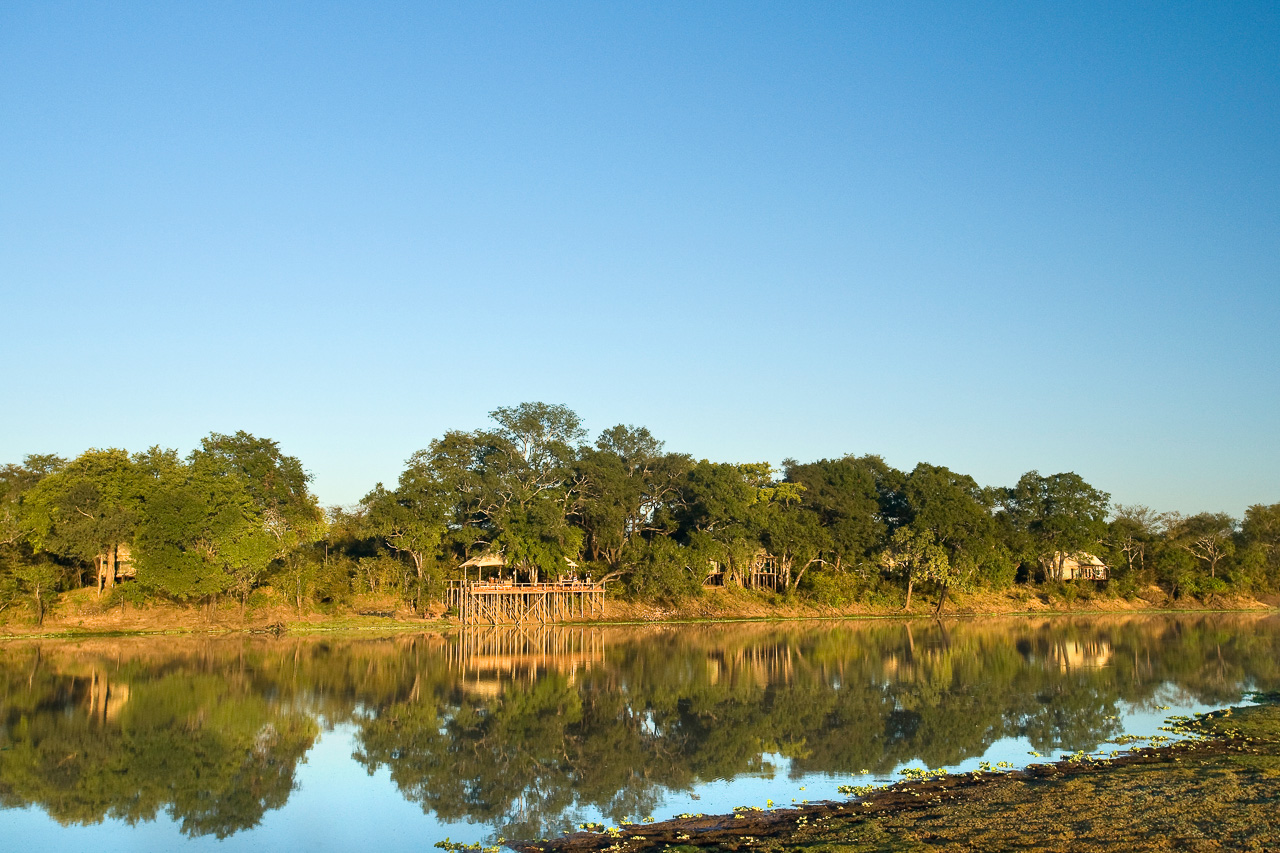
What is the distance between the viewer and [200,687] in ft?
92.0

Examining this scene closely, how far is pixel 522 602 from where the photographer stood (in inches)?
2164

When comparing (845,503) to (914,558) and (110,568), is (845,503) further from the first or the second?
(110,568)

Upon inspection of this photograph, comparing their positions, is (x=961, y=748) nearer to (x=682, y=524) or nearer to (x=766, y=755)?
(x=766, y=755)

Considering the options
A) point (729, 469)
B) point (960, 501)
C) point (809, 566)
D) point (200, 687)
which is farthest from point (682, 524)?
point (200, 687)

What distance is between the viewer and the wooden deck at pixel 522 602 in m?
53.3

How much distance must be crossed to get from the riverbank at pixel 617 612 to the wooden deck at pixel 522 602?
1147mm

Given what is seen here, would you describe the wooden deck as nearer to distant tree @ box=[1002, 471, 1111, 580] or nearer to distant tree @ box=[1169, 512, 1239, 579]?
distant tree @ box=[1002, 471, 1111, 580]

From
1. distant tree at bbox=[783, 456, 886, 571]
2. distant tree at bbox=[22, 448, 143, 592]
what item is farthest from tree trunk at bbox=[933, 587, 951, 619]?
distant tree at bbox=[22, 448, 143, 592]

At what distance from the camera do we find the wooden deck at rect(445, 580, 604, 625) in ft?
175

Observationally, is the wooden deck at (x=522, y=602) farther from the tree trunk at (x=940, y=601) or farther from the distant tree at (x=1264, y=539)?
the distant tree at (x=1264, y=539)

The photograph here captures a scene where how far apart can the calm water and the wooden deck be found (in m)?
12.4

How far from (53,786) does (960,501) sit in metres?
54.7

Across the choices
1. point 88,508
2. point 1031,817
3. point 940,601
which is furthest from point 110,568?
point 940,601

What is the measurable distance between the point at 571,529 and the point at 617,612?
6251 millimetres
